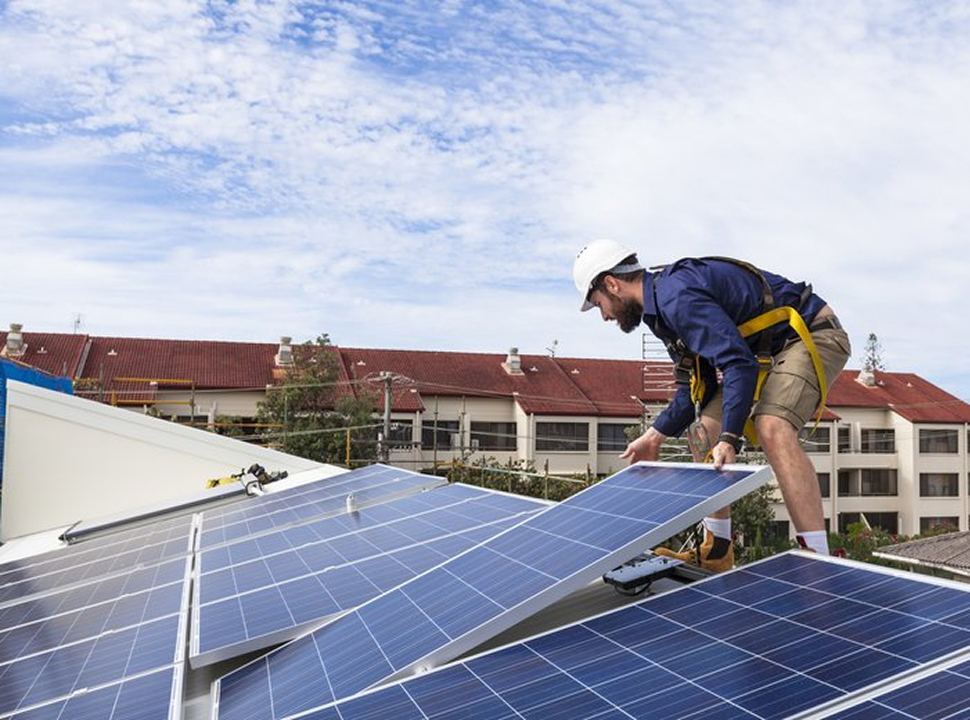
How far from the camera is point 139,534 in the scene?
30.3ft

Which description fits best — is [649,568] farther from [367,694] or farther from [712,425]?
[367,694]

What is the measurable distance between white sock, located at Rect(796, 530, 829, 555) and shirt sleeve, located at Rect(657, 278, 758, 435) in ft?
2.30

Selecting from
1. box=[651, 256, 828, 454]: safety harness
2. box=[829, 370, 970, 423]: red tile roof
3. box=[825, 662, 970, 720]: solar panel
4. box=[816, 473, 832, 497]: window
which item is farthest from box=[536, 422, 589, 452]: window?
box=[825, 662, 970, 720]: solar panel

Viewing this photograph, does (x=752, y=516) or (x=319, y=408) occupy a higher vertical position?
(x=319, y=408)

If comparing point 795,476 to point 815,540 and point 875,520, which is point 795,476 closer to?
point 815,540

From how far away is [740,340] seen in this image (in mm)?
4129

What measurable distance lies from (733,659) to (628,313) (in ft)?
7.75

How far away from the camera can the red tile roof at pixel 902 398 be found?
53781 mm

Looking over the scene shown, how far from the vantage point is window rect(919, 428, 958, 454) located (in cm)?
5456

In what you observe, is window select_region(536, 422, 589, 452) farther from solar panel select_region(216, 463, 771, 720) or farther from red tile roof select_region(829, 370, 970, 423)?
solar panel select_region(216, 463, 771, 720)

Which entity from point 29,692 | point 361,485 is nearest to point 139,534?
point 361,485

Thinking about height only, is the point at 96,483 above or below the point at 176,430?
below

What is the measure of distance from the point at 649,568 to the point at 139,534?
22.2 feet

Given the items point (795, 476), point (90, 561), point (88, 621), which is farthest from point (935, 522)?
point (88, 621)
